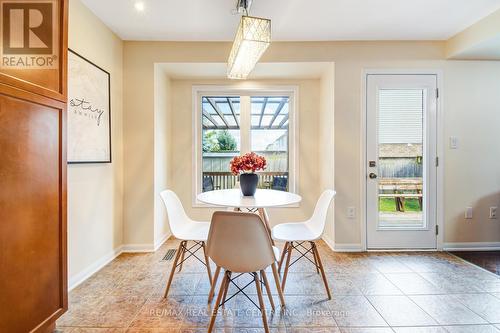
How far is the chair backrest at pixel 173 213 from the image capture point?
200cm

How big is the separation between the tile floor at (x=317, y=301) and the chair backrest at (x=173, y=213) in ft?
1.65

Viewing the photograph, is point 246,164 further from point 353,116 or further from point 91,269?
point 91,269

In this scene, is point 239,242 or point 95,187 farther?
point 95,187

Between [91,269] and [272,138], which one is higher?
[272,138]

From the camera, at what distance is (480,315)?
170cm

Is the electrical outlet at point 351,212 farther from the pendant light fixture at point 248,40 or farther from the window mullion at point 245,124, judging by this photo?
the pendant light fixture at point 248,40

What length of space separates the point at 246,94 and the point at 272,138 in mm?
731

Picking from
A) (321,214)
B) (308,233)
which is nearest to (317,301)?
(308,233)

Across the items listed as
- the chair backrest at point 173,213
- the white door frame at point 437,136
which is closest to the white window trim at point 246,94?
the white door frame at point 437,136

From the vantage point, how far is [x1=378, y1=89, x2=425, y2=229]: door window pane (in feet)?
9.46

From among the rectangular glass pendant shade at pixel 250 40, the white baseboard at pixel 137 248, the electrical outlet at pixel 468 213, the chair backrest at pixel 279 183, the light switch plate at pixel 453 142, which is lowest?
the white baseboard at pixel 137 248

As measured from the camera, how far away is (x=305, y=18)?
7.86 ft

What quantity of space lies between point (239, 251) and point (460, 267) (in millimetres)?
2454

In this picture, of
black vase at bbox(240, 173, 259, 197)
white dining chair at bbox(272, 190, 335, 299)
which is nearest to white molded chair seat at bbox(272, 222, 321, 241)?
white dining chair at bbox(272, 190, 335, 299)
